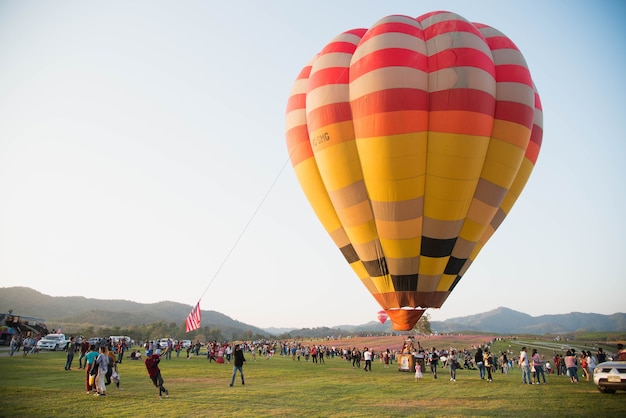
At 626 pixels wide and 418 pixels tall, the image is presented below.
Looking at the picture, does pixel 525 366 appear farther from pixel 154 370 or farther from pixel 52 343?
pixel 52 343

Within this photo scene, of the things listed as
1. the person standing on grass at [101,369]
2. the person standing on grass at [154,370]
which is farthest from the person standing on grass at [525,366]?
the person standing on grass at [101,369]

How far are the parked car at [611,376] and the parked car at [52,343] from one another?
113ft

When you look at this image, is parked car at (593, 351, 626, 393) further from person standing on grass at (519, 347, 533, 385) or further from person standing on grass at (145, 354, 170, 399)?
person standing on grass at (145, 354, 170, 399)

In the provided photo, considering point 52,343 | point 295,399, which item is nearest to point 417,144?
point 295,399

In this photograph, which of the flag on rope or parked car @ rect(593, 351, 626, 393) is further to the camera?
the flag on rope

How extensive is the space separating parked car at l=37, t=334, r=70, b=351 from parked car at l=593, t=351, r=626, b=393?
34.3 meters

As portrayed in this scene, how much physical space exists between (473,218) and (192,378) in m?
13.3

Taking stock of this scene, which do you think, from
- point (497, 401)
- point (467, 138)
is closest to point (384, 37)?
point (467, 138)

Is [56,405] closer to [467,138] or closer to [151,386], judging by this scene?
[151,386]

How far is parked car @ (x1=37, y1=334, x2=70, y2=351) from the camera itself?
101 ft

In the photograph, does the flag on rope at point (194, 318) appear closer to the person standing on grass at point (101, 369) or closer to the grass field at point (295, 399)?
the grass field at point (295, 399)

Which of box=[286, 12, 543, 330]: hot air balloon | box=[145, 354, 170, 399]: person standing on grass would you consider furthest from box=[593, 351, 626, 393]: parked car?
box=[145, 354, 170, 399]: person standing on grass

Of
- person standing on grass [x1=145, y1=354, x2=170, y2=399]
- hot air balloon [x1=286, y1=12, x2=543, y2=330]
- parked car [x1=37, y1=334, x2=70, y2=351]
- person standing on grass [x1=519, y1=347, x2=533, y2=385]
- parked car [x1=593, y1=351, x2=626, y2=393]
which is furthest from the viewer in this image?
parked car [x1=37, y1=334, x2=70, y2=351]

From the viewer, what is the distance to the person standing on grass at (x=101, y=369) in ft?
38.0
